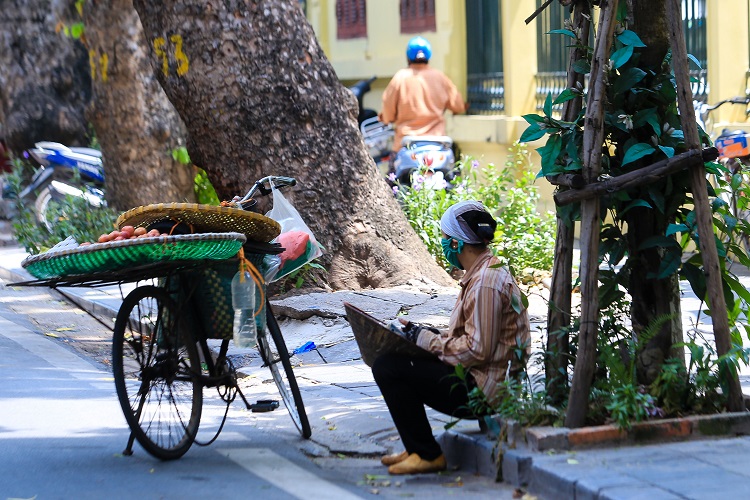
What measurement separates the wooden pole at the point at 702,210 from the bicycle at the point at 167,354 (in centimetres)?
194

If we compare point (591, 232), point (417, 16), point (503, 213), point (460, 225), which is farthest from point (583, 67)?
point (417, 16)

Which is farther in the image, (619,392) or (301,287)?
(301,287)

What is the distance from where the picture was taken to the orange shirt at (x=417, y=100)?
14.0 meters

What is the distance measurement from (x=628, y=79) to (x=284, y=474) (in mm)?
2212

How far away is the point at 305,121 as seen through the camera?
9523 millimetres

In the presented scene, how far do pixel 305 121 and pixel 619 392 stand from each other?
5.07 m

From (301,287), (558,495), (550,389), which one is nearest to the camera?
(558,495)

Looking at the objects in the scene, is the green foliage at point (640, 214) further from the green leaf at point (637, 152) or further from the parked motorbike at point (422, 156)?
the parked motorbike at point (422, 156)

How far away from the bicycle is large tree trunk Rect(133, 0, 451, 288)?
3.75 m

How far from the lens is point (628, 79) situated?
507cm

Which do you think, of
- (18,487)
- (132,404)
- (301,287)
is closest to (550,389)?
(132,404)

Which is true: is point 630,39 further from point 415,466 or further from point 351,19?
point 351,19

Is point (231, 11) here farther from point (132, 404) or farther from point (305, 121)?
point (132, 404)

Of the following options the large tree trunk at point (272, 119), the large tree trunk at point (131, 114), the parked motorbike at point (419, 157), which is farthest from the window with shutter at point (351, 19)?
the large tree trunk at point (272, 119)
